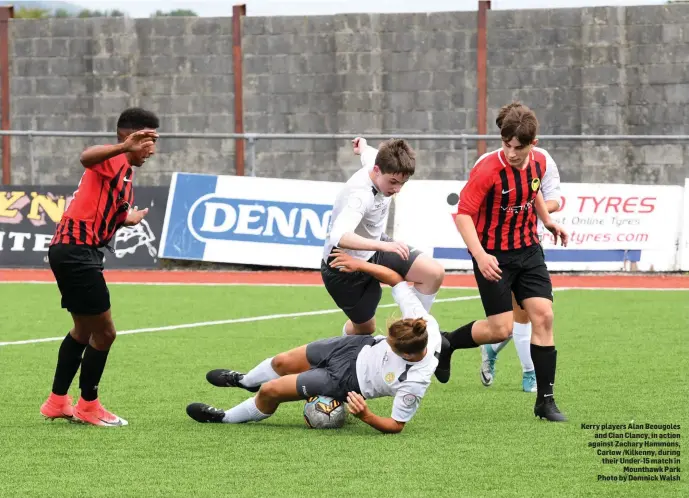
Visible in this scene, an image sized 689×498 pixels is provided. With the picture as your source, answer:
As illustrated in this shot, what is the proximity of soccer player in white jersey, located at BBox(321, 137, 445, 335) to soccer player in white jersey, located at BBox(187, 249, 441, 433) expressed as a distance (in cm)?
18

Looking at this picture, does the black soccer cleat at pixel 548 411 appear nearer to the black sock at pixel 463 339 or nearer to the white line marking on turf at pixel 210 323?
the black sock at pixel 463 339

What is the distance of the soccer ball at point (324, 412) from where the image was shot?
7.55 meters

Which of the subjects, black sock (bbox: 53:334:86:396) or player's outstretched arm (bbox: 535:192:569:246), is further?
player's outstretched arm (bbox: 535:192:569:246)

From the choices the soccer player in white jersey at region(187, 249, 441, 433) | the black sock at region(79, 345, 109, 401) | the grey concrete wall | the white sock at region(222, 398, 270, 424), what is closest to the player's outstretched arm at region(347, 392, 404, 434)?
the soccer player in white jersey at region(187, 249, 441, 433)

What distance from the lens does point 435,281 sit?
8.49 m

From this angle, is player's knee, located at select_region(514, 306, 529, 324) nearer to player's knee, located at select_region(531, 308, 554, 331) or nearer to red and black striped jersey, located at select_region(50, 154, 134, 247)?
player's knee, located at select_region(531, 308, 554, 331)

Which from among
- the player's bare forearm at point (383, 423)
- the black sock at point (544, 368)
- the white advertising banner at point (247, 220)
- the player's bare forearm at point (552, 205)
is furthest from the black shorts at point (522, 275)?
the white advertising banner at point (247, 220)

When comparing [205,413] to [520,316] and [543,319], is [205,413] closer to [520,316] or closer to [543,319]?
[543,319]

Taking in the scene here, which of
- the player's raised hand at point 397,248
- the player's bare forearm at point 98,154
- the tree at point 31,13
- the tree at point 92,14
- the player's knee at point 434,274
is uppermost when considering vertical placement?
the tree at point 31,13

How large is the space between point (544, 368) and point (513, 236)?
856mm

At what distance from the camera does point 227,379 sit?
27.4ft

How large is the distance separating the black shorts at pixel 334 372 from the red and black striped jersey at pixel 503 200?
3.46 ft

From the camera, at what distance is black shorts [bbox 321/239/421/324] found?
27.9ft

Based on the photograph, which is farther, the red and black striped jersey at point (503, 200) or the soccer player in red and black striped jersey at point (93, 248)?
the red and black striped jersey at point (503, 200)
